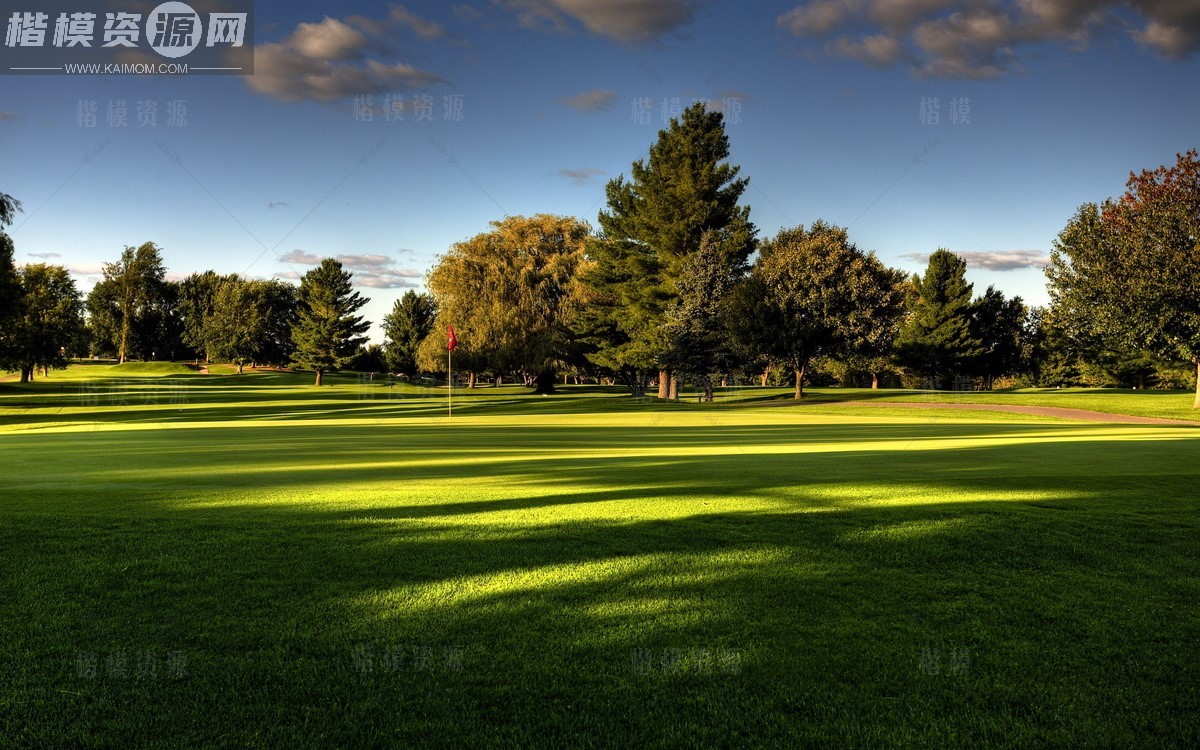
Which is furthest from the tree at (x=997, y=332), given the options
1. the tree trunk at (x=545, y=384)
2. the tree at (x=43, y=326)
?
the tree at (x=43, y=326)

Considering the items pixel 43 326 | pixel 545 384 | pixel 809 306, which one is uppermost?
pixel 809 306

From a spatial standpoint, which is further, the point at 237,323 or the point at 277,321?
the point at 277,321

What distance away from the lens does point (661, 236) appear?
5478 cm

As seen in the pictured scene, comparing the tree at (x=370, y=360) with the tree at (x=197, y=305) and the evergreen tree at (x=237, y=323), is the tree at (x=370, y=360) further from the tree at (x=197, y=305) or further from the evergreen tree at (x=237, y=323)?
the tree at (x=197, y=305)

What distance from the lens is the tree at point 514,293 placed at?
5356 centimetres

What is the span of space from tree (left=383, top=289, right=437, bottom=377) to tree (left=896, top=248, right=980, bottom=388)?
200 feet

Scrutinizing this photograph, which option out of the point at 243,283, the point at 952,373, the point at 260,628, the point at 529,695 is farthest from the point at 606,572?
the point at 243,283

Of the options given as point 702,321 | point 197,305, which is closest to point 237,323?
point 197,305

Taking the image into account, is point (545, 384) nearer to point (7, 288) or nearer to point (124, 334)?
point (7, 288)

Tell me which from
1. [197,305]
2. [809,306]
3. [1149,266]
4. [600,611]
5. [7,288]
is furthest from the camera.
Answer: [197,305]

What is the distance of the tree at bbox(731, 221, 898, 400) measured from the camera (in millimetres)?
48531

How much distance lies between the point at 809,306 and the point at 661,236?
40.2ft

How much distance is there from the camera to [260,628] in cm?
491

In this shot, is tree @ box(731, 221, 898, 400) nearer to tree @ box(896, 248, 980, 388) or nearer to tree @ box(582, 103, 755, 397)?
tree @ box(582, 103, 755, 397)
